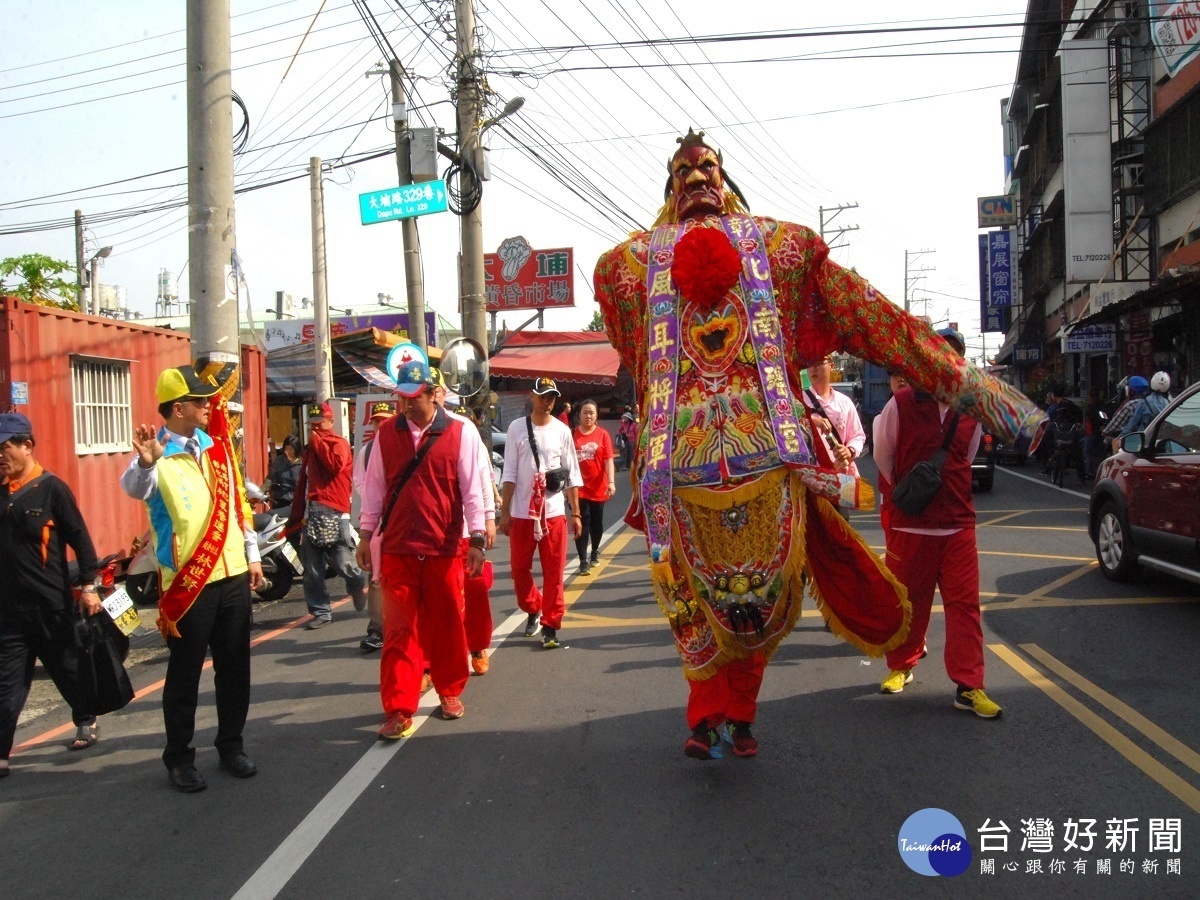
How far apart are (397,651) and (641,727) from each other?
1.28 metres

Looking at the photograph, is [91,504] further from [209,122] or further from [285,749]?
[285,749]

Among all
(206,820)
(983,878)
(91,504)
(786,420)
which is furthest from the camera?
(91,504)

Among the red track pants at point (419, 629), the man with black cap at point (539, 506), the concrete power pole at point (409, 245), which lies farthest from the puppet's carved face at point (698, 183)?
the concrete power pole at point (409, 245)

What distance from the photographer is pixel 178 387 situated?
4387 mm

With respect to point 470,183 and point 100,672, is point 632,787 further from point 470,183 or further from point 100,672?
point 470,183

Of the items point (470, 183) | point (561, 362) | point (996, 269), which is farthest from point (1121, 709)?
point (996, 269)

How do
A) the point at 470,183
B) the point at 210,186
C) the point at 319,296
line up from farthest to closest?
1. the point at 319,296
2. the point at 470,183
3. the point at 210,186

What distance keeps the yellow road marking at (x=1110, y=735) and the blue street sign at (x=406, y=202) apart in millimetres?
9977

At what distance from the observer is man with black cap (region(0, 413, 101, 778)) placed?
481 cm

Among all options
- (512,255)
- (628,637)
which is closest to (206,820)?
(628,637)

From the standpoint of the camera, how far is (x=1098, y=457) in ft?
61.0

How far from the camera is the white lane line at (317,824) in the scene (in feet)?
11.1

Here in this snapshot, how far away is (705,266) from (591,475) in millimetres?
5907

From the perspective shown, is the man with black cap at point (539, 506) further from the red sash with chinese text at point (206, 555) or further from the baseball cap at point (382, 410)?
the red sash with chinese text at point (206, 555)
